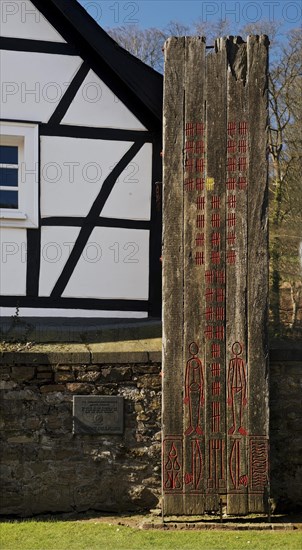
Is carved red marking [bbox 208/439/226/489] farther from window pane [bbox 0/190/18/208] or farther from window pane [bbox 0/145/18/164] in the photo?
window pane [bbox 0/145/18/164]

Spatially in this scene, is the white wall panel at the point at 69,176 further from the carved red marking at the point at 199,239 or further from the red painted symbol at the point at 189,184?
the carved red marking at the point at 199,239

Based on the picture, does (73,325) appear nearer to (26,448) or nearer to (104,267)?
(104,267)

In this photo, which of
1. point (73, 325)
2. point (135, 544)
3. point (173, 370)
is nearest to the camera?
point (135, 544)

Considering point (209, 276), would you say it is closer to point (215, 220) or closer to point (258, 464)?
point (215, 220)

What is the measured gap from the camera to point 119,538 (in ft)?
20.8

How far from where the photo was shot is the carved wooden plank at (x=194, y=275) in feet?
22.7

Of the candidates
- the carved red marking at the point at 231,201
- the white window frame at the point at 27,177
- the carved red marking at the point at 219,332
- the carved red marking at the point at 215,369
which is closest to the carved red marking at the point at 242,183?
the carved red marking at the point at 231,201

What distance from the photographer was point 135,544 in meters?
6.21

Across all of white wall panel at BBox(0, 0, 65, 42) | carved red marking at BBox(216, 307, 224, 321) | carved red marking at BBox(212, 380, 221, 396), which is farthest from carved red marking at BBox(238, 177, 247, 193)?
white wall panel at BBox(0, 0, 65, 42)

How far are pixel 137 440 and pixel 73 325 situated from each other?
1.50 meters

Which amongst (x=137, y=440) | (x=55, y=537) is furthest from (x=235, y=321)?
(x=55, y=537)

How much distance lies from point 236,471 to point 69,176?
3433mm

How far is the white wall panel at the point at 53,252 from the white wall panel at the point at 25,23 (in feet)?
6.76

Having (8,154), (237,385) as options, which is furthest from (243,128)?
(8,154)
